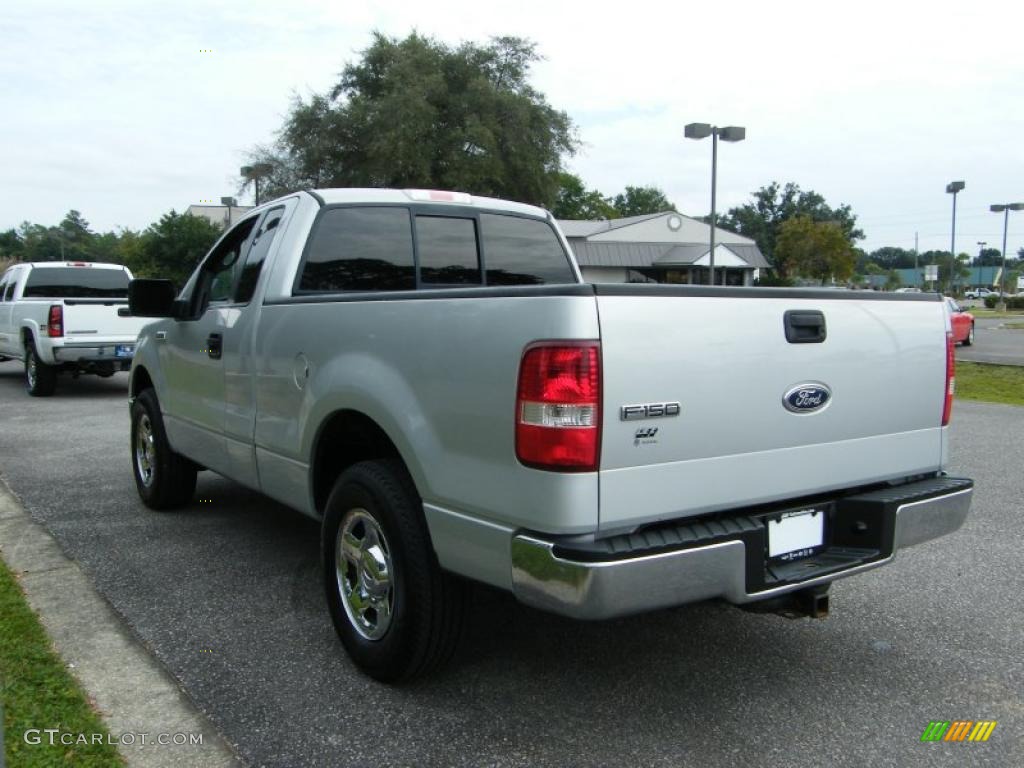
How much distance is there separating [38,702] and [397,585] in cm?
135

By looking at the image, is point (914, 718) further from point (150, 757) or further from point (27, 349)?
point (27, 349)

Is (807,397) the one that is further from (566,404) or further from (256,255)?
(256,255)

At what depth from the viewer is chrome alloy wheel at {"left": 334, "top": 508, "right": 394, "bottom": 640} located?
10.8ft

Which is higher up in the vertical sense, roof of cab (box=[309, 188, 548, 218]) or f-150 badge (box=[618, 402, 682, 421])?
roof of cab (box=[309, 188, 548, 218])

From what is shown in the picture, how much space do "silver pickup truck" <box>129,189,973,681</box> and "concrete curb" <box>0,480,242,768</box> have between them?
2.16 feet

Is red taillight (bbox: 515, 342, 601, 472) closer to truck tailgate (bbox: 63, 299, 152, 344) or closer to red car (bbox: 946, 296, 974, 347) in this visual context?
truck tailgate (bbox: 63, 299, 152, 344)

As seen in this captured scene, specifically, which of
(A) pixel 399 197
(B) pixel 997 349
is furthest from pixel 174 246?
(A) pixel 399 197

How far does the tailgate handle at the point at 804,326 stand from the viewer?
9.67ft

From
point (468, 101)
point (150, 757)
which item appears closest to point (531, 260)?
point (150, 757)

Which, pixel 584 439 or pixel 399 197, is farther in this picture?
pixel 399 197

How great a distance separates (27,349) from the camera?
13133 millimetres

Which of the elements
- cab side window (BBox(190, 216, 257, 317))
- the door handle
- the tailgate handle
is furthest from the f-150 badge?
cab side window (BBox(190, 216, 257, 317))

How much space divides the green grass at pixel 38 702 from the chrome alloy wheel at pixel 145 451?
1.95m

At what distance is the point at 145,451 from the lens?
19.8ft
